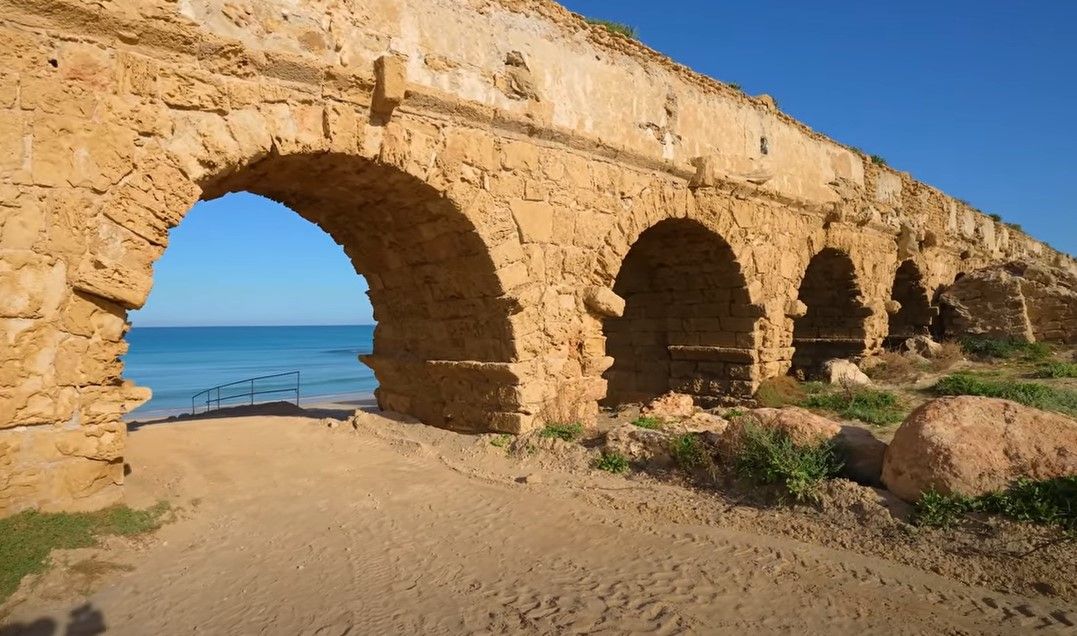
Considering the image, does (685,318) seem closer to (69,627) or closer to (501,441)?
(501,441)

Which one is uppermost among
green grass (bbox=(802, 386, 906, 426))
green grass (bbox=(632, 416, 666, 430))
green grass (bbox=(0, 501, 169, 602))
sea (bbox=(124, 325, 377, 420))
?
green grass (bbox=(802, 386, 906, 426))

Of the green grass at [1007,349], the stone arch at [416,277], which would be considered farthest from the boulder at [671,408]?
the green grass at [1007,349]

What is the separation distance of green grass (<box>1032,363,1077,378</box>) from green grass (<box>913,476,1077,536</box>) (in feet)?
23.4

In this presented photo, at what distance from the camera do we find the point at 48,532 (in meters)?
3.87

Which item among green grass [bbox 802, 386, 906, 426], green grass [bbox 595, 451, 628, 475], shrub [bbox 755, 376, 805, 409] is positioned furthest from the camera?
shrub [bbox 755, 376, 805, 409]

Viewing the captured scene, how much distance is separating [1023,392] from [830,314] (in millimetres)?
4937

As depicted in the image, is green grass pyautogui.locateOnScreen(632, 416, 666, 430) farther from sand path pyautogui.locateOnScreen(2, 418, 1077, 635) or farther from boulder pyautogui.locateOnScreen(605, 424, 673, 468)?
sand path pyautogui.locateOnScreen(2, 418, 1077, 635)

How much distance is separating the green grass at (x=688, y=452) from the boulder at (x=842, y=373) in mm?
5168

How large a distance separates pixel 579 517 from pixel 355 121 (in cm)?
368

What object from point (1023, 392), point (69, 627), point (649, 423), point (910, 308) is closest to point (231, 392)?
point (910, 308)

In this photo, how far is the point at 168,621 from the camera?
131 inches

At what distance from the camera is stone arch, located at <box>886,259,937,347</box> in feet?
46.2

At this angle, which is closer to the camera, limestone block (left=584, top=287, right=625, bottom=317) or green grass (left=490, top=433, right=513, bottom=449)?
green grass (left=490, top=433, right=513, bottom=449)

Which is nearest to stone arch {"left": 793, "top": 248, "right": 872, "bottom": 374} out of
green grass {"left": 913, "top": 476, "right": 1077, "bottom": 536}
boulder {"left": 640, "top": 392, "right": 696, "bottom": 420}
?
boulder {"left": 640, "top": 392, "right": 696, "bottom": 420}
